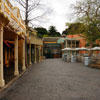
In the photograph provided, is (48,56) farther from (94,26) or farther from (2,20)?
(2,20)

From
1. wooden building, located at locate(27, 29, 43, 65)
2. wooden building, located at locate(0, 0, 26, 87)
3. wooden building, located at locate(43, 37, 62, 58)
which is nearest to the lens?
wooden building, located at locate(0, 0, 26, 87)

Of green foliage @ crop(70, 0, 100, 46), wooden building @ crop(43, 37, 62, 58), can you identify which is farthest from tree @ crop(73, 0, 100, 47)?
wooden building @ crop(43, 37, 62, 58)

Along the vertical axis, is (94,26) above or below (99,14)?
below

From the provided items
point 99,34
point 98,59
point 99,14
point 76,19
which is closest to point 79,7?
point 76,19

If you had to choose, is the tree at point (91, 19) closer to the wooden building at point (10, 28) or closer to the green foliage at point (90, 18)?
the green foliage at point (90, 18)

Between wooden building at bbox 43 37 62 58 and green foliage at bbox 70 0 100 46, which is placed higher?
green foliage at bbox 70 0 100 46

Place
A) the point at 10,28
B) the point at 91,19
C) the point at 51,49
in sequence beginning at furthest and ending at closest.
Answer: the point at 51,49, the point at 91,19, the point at 10,28

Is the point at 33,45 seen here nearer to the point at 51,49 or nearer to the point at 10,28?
the point at 51,49

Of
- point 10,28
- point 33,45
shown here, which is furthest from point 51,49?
point 10,28

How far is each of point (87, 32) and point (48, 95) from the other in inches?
699

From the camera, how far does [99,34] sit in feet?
65.8

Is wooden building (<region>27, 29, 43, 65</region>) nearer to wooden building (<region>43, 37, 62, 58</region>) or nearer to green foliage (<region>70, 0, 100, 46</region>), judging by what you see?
Result: green foliage (<region>70, 0, 100, 46</region>)

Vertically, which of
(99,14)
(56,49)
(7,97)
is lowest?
(7,97)

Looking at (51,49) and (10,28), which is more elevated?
(10,28)
